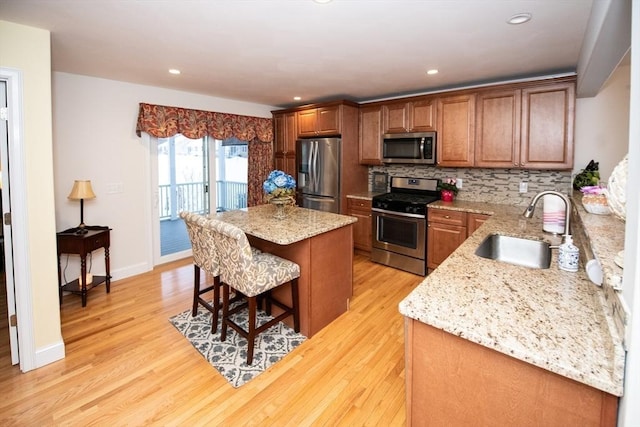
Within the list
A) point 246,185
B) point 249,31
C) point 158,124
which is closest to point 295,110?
point 246,185

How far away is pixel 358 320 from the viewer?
290cm

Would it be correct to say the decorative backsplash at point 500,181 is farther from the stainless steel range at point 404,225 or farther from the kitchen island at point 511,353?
the kitchen island at point 511,353

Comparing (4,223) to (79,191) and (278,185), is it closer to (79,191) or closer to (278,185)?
(79,191)

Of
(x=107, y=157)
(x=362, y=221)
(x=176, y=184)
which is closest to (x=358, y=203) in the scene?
(x=362, y=221)

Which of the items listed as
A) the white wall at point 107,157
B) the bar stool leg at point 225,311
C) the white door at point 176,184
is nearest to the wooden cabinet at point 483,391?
the bar stool leg at point 225,311

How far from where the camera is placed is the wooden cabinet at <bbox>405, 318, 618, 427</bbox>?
902 mm

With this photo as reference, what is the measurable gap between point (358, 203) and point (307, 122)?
1526 mm

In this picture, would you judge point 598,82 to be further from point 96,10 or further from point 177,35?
point 96,10

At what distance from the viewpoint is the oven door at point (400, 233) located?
156 inches

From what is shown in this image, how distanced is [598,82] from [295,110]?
12.2 feet

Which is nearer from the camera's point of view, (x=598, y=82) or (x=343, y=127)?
(x=598, y=82)

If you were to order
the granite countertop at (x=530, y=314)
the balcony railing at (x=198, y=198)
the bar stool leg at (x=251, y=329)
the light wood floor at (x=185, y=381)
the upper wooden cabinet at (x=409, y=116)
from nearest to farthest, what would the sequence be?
the granite countertop at (x=530, y=314), the light wood floor at (x=185, y=381), the bar stool leg at (x=251, y=329), the upper wooden cabinet at (x=409, y=116), the balcony railing at (x=198, y=198)

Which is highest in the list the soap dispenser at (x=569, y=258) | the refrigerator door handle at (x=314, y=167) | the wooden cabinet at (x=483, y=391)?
the refrigerator door handle at (x=314, y=167)

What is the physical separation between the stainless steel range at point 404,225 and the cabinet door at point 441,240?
0.06m
